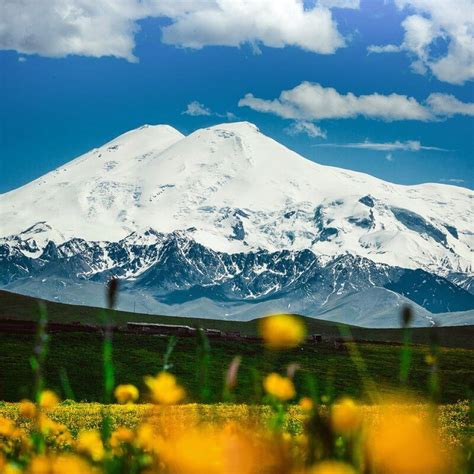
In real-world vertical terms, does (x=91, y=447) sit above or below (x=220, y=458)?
below

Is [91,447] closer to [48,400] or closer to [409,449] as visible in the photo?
[48,400]

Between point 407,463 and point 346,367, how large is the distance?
Answer: 279ft

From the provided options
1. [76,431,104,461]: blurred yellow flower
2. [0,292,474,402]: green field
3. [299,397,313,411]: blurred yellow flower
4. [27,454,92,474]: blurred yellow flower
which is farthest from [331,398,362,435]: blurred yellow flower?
[0,292,474,402]: green field

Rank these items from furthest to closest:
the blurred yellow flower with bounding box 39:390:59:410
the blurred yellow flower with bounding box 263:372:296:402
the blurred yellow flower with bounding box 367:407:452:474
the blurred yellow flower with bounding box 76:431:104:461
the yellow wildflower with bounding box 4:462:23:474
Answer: the blurred yellow flower with bounding box 39:390:59:410, the blurred yellow flower with bounding box 76:431:104:461, the blurred yellow flower with bounding box 263:372:296:402, the yellow wildflower with bounding box 4:462:23:474, the blurred yellow flower with bounding box 367:407:452:474

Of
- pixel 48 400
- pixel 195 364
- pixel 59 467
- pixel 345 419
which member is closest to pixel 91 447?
pixel 48 400

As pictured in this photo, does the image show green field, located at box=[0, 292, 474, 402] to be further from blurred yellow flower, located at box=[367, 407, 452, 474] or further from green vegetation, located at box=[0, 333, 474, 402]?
blurred yellow flower, located at box=[367, 407, 452, 474]

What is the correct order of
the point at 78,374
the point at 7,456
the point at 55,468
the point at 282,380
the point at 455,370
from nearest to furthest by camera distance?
the point at 55,468
the point at 282,380
the point at 7,456
the point at 78,374
the point at 455,370

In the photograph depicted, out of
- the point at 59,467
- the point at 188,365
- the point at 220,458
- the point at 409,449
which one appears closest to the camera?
the point at 409,449

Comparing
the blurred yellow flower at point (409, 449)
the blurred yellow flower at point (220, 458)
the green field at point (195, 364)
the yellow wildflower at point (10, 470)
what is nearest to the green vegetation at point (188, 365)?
the green field at point (195, 364)

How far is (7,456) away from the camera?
19.6 ft

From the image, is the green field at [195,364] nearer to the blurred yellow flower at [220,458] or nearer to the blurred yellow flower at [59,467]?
the blurred yellow flower at [59,467]

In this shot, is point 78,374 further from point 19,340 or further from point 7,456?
point 7,456

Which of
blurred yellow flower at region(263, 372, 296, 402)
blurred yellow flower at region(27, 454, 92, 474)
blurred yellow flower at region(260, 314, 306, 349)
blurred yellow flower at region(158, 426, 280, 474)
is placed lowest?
blurred yellow flower at region(27, 454, 92, 474)

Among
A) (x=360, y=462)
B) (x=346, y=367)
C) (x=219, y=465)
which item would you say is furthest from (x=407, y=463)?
(x=346, y=367)
